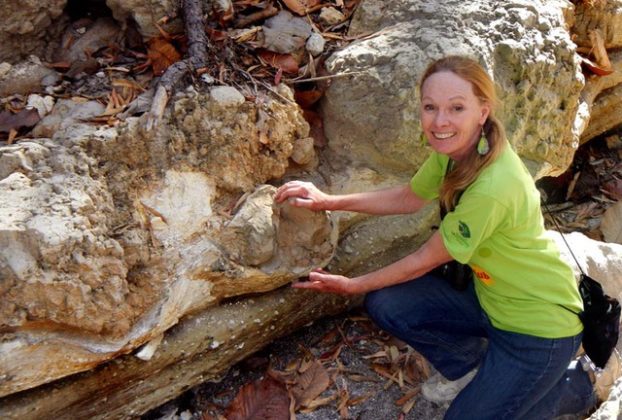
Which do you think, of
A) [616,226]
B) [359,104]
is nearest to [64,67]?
[359,104]

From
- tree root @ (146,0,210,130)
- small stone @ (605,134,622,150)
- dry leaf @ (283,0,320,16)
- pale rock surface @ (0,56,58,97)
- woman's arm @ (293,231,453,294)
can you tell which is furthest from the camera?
small stone @ (605,134,622,150)

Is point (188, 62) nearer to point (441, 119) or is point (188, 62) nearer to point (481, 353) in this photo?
point (441, 119)

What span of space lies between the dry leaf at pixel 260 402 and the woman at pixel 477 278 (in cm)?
60

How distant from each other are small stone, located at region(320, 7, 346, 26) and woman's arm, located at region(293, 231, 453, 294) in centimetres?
146

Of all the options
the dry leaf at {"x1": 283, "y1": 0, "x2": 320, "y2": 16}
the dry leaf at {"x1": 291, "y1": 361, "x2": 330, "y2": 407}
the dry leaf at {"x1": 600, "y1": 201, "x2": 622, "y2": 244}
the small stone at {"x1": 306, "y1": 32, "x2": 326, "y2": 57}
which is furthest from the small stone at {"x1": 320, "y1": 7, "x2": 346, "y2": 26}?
the dry leaf at {"x1": 600, "y1": 201, "x2": 622, "y2": 244}

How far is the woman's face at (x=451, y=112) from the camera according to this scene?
7.21 feet

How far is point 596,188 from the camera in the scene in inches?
198

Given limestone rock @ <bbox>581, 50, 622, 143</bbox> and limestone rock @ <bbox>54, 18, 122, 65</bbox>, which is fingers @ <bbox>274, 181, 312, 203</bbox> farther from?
limestone rock @ <bbox>581, 50, 622, 143</bbox>

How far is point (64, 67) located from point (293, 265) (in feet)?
4.67

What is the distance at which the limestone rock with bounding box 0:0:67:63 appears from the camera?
9.32ft

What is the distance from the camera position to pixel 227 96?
Answer: 2738 mm

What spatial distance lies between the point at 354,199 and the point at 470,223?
67 cm

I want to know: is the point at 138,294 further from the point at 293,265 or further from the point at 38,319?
the point at 293,265

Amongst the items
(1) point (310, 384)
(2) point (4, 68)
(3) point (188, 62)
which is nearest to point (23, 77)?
(2) point (4, 68)
